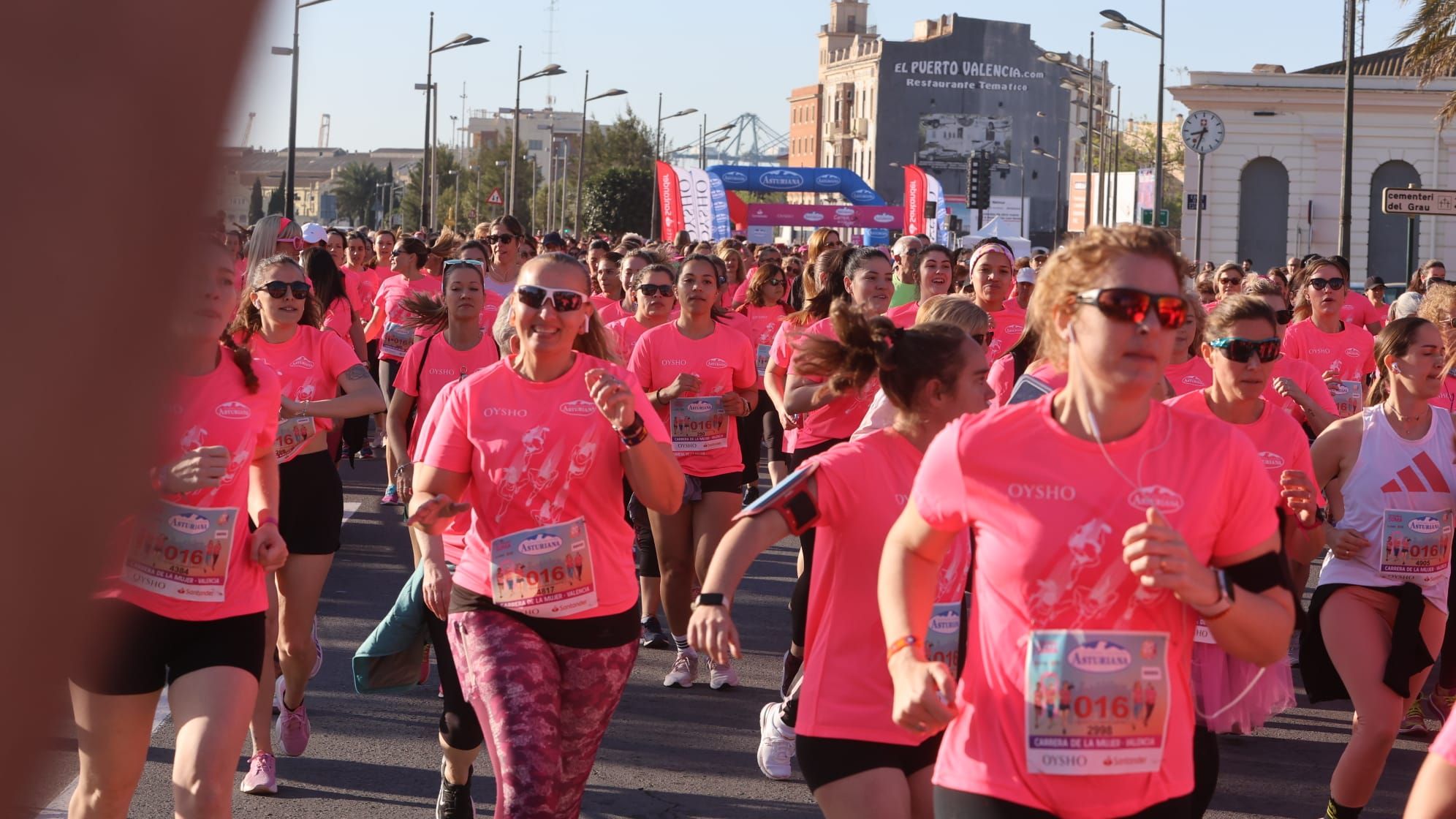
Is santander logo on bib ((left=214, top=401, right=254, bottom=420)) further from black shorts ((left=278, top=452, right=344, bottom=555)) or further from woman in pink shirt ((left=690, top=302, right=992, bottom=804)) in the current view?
black shorts ((left=278, top=452, right=344, bottom=555))

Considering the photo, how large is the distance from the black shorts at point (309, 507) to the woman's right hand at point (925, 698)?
12.8 ft

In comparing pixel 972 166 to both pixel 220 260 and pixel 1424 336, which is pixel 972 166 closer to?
pixel 1424 336

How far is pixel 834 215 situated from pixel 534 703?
52.5 m

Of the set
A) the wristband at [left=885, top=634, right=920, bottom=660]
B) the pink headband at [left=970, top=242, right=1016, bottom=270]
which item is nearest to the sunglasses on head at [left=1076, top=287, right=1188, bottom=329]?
the wristband at [left=885, top=634, right=920, bottom=660]

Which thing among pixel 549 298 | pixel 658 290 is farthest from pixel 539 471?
pixel 658 290

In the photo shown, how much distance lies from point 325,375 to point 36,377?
22.1 feet

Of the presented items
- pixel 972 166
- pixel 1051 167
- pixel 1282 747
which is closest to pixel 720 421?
pixel 1282 747

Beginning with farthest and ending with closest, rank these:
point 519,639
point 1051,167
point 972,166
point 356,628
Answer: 1. point 1051,167
2. point 972,166
3. point 356,628
4. point 519,639

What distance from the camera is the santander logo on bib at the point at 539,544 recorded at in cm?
475

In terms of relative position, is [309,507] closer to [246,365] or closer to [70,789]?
[246,365]

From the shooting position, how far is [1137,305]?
318 centimetres

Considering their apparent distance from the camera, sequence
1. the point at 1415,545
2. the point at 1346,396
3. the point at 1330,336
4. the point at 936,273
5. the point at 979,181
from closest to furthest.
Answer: the point at 1415,545, the point at 936,273, the point at 1346,396, the point at 1330,336, the point at 979,181

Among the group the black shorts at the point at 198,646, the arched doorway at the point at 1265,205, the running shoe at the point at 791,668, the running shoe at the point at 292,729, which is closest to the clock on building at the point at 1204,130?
the arched doorway at the point at 1265,205

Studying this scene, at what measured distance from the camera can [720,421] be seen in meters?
→ 8.72
